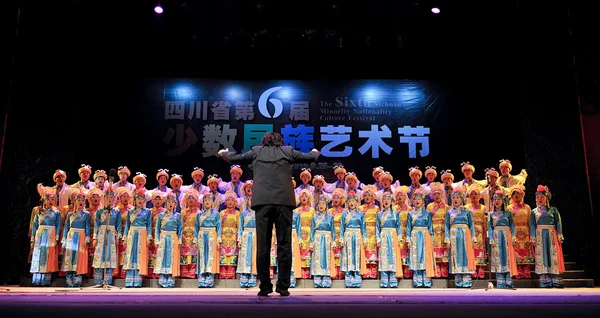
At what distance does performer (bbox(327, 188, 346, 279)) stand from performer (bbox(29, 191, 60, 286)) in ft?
11.7

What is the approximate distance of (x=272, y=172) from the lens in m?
4.27

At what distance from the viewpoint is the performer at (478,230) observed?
712cm

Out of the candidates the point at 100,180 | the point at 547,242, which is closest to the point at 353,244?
the point at 547,242

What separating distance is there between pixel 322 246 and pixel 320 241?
2.7 inches

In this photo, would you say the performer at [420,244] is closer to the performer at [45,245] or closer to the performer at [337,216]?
the performer at [337,216]

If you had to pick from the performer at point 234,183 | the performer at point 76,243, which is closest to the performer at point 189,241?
the performer at point 234,183

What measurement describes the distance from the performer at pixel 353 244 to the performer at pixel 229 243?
1.37 metres

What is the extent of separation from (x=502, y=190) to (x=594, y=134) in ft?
6.32

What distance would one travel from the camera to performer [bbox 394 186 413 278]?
23.6ft

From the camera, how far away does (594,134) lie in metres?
8.40

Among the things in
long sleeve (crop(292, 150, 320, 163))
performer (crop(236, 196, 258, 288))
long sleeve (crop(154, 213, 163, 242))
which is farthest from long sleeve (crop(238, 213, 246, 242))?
long sleeve (crop(292, 150, 320, 163))

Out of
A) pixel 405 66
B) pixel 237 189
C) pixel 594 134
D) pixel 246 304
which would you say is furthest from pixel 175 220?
pixel 594 134

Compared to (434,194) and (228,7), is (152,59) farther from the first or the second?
(434,194)

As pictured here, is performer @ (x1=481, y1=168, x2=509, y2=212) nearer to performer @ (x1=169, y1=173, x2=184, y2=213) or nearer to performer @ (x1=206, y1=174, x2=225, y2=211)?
performer @ (x1=206, y1=174, x2=225, y2=211)
